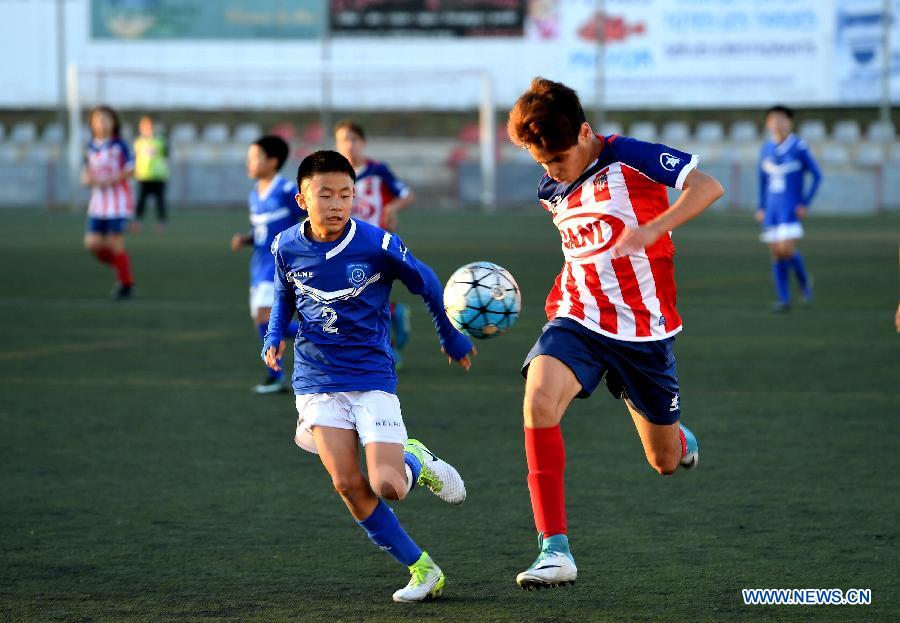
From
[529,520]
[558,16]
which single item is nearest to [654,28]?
[558,16]

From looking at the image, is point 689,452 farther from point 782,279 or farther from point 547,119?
point 782,279

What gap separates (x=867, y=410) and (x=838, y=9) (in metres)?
26.5

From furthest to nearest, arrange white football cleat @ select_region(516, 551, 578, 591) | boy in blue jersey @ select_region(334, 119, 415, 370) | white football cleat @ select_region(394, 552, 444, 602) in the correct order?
boy in blue jersey @ select_region(334, 119, 415, 370) → white football cleat @ select_region(394, 552, 444, 602) → white football cleat @ select_region(516, 551, 578, 591)

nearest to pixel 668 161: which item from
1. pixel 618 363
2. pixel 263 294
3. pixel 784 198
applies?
pixel 618 363

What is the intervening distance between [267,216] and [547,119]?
4.74m

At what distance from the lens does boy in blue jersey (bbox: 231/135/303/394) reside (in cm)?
904

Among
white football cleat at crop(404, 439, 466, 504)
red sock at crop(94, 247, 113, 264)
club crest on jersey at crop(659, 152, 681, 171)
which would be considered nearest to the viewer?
club crest on jersey at crop(659, 152, 681, 171)

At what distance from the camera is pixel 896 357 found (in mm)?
10602

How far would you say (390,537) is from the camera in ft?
15.6

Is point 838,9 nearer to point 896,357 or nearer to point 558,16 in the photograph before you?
point 558,16

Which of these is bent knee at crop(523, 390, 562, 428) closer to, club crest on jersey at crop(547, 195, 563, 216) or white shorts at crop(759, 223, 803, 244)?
club crest on jersey at crop(547, 195, 563, 216)

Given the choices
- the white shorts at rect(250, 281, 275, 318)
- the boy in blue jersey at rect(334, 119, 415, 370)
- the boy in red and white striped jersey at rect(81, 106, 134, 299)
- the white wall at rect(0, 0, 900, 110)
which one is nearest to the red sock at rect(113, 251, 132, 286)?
the boy in red and white striped jersey at rect(81, 106, 134, 299)

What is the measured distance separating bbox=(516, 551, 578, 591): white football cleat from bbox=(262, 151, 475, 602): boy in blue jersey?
38cm

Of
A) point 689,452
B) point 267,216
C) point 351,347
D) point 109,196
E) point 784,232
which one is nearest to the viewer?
point 351,347
